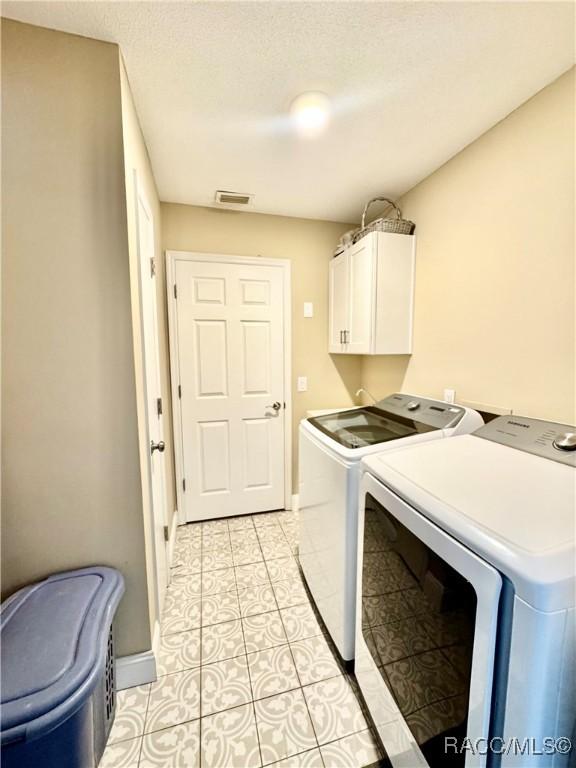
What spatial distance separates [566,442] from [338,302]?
1.76 meters

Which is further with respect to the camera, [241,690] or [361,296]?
[361,296]

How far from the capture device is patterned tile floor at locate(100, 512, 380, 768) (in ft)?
3.51

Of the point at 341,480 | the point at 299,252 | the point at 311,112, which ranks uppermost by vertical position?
the point at 311,112

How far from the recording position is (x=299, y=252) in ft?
8.30

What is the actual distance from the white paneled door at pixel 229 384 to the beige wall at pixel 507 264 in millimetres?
1137

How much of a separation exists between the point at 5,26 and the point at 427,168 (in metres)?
1.92

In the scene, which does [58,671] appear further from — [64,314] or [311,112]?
[311,112]

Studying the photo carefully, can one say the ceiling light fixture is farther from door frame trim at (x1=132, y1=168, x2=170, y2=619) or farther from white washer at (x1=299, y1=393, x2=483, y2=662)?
white washer at (x1=299, y1=393, x2=483, y2=662)

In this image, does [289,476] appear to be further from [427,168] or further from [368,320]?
[427,168]

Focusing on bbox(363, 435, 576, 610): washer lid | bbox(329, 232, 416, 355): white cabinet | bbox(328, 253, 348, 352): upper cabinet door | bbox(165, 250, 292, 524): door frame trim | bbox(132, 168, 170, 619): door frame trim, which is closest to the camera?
bbox(363, 435, 576, 610): washer lid

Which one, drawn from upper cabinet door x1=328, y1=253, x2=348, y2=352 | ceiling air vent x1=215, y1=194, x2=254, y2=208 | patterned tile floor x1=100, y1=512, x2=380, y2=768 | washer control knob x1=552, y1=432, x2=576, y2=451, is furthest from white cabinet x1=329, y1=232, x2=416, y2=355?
patterned tile floor x1=100, y1=512, x2=380, y2=768

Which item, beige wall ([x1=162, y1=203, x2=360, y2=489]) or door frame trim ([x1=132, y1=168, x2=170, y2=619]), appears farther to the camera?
beige wall ([x1=162, y1=203, x2=360, y2=489])

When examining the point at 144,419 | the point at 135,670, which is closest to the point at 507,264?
the point at 144,419

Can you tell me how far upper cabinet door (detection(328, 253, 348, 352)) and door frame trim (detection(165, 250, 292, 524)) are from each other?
1.18ft
